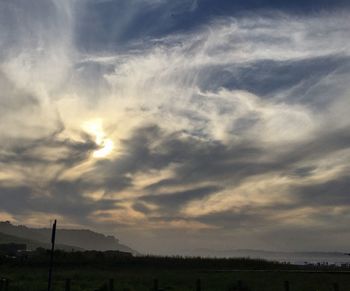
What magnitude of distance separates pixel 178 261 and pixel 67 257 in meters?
22.0

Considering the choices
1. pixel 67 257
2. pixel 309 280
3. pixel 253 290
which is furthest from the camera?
pixel 67 257

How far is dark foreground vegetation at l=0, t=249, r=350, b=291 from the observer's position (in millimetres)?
42125

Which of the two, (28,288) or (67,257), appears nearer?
(28,288)

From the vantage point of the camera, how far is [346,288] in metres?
42.7

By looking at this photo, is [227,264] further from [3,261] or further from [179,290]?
[179,290]

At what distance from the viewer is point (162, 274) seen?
59031 millimetres

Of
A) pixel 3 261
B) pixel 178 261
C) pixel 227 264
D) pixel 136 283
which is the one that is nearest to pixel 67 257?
pixel 3 261

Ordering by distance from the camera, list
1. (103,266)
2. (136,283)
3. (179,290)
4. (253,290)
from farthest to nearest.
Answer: (103,266)
(136,283)
(253,290)
(179,290)

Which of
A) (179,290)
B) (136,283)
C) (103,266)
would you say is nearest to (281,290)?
(179,290)

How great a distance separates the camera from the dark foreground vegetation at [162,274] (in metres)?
42.1

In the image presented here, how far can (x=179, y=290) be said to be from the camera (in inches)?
1539

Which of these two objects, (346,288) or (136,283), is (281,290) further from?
(136,283)

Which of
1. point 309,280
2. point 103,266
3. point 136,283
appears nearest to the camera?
point 136,283

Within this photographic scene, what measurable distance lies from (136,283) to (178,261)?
40354 millimetres
